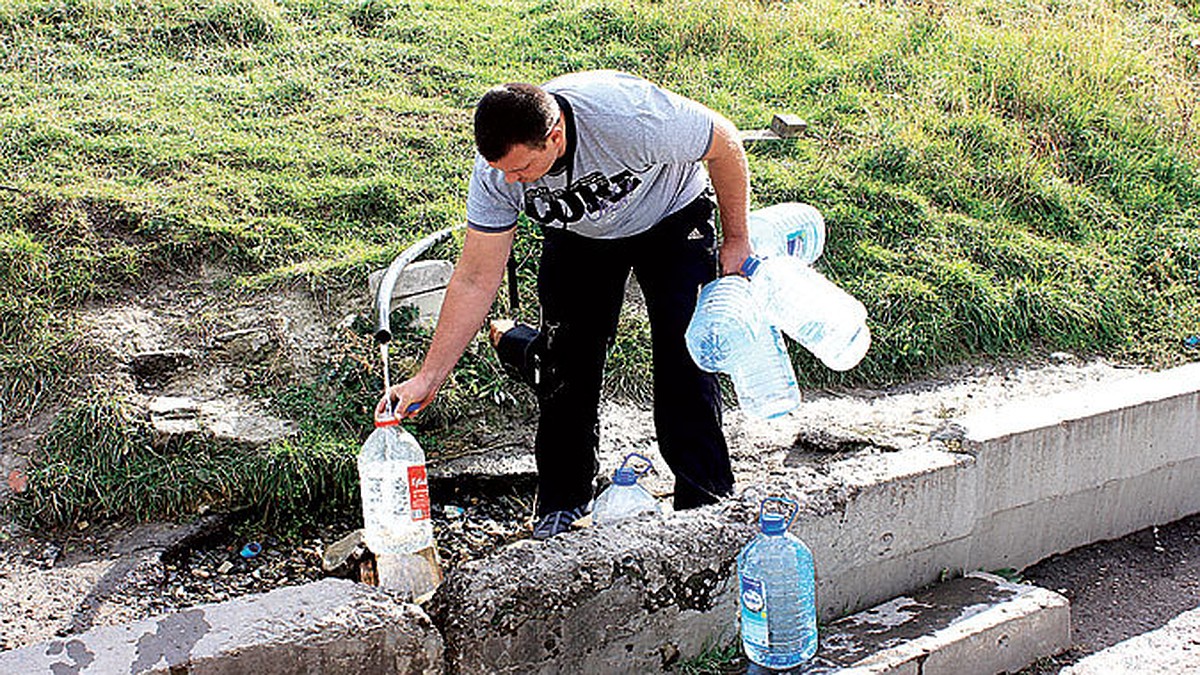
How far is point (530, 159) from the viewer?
3477 millimetres

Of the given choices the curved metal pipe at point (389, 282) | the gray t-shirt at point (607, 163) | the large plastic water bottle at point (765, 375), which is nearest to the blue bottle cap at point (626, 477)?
the large plastic water bottle at point (765, 375)

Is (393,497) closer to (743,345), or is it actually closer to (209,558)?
(209,558)

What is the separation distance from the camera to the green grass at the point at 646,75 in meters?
5.95

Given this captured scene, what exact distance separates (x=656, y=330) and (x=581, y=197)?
0.53 meters

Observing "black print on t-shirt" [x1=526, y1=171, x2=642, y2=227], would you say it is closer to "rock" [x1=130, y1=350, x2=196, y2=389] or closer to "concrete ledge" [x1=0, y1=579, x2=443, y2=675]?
"concrete ledge" [x1=0, y1=579, x2=443, y2=675]

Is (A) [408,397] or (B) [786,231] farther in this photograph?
(B) [786,231]

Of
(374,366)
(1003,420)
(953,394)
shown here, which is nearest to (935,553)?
(1003,420)

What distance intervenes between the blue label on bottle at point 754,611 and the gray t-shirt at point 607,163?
1216mm

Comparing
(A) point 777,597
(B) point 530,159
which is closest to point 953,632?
(A) point 777,597

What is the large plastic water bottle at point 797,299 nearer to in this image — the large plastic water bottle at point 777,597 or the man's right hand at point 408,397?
the large plastic water bottle at point 777,597

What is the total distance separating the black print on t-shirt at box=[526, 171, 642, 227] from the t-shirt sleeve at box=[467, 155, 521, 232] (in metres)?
0.07

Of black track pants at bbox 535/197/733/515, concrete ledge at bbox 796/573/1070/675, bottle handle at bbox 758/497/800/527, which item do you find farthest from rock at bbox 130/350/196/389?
concrete ledge at bbox 796/573/1070/675

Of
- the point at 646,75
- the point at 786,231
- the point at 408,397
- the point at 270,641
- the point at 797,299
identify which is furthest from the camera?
the point at 646,75

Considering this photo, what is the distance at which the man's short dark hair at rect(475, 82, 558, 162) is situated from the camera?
133 inches
